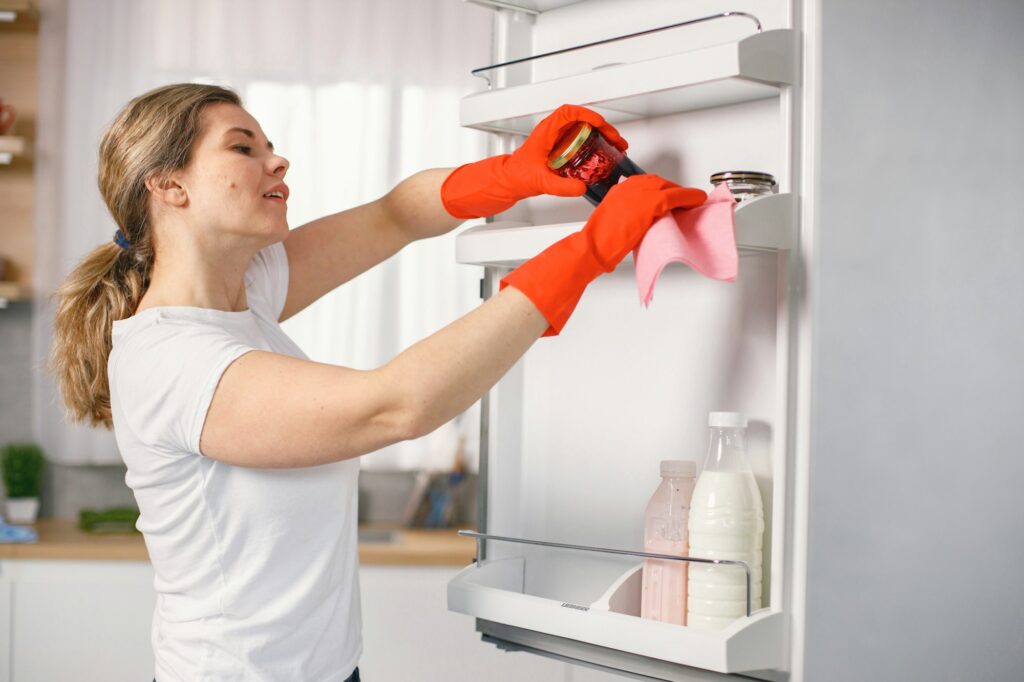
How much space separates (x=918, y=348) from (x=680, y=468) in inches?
9.7

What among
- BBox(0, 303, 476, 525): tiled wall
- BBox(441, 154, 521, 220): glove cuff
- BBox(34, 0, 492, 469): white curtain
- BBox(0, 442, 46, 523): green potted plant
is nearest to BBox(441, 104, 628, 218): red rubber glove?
BBox(441, 154, 521, 220): glove cuff

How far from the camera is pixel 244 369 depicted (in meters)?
0.98

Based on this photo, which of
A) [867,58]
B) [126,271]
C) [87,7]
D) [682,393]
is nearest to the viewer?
[867,58]

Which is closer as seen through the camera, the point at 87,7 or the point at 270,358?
the point at 270,358

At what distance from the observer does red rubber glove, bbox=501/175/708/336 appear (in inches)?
36.0

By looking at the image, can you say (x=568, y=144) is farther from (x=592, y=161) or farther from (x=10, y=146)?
(x=10, y=146)

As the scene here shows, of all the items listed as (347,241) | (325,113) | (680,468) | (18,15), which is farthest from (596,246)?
(18,15)

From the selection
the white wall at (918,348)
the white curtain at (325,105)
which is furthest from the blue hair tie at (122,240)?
the white curtain at (325,105)

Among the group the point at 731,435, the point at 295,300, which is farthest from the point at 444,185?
the point at 731,435

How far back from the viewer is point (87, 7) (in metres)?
2.54

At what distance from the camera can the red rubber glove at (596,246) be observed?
914 millimetres

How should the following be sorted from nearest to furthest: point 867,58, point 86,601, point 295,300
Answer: point 867,58
point 295,300
point 86,601

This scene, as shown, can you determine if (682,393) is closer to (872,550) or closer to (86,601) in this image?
(872,550)

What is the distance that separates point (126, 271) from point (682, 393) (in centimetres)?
65
